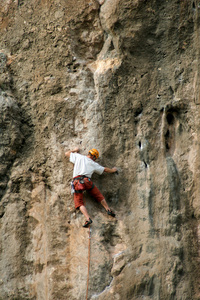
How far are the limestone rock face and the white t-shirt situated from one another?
23cm

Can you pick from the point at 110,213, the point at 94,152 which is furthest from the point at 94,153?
the point at 110,213

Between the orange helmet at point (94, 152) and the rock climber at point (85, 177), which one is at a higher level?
the orange helmet at point (94, 152)

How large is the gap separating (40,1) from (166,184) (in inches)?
154

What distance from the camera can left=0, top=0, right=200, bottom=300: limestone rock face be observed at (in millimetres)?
6727

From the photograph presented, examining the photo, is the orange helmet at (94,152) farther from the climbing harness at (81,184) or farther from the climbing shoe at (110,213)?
the climbing shoe at (110,213)

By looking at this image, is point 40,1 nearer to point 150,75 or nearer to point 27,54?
point 27,54

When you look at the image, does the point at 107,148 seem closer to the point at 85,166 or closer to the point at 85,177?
the point at 85,166

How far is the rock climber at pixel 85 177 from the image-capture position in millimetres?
6762

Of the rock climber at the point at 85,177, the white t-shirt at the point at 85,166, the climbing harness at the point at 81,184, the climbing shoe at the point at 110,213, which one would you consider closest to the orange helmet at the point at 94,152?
the rock climber at the point at 85,177

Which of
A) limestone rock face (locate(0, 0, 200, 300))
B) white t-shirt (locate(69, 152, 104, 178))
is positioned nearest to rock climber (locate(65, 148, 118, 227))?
white t-shirt (locate(69, 152, 104, 178))

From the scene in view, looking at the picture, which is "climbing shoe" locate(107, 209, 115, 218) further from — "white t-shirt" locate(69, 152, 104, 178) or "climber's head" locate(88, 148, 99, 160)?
"climber's head" locate(88, 148, 99, 160)

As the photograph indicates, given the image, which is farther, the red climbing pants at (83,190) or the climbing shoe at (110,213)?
the climbing shoe at (110,213)

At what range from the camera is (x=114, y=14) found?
23.6 ft

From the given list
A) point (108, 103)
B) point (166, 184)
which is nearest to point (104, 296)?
point (166, 184)
